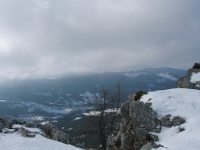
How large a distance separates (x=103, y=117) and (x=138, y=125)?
40.8 ft

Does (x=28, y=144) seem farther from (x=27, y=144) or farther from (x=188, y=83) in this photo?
(x=188, y=83)

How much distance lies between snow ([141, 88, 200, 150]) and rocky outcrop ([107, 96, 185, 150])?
919mm

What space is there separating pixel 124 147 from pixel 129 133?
2.19m

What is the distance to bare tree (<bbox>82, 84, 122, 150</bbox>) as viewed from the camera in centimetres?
4103

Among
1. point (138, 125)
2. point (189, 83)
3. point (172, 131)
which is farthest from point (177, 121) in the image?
point (189, 83)

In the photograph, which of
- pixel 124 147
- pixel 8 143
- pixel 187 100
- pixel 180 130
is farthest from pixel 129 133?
pixel 8 143

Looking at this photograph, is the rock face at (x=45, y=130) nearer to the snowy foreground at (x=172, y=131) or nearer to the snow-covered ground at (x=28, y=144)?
the snowy foreground at (x=172, y=131)

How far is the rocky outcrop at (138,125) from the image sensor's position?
91.7 feet

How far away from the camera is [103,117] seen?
41.3 m

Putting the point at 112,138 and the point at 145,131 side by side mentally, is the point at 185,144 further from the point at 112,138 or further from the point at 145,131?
the point at 112,138

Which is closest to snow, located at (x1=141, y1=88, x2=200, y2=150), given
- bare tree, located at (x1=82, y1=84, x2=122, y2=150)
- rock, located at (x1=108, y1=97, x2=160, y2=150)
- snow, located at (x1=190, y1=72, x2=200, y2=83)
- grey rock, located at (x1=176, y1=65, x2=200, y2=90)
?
rock, located at (x1=108, y1=97, x2=160, y2=150)

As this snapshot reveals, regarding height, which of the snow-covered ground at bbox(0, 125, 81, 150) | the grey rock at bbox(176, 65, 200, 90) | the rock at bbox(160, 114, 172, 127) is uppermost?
the grey rock at bbox(176, 65, 200, 90)

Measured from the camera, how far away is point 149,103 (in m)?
32.9

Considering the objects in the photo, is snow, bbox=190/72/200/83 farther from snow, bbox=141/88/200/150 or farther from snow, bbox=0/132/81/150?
snow, bbox=0/132/81/150
